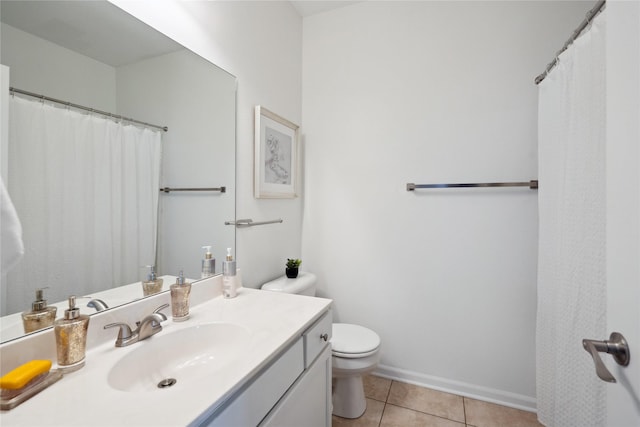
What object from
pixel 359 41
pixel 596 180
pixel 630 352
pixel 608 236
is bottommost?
pixel 630 352

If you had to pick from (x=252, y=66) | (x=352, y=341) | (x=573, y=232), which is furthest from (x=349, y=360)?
(x=252, y=66)

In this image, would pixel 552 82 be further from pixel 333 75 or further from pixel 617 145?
pixel 333 75

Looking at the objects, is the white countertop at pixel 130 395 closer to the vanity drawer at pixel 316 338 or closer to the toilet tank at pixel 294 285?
the vanity drawer at pixel 316 338

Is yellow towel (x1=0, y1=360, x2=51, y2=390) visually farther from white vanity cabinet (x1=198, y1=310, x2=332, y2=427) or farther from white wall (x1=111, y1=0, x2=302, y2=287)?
white wall (x1=111, y1=0, x2=302, y2=287)

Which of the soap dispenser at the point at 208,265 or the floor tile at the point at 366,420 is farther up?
the soap dispenser at the point at 208,265

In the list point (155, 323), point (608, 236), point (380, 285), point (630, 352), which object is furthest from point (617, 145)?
point (380, 285)

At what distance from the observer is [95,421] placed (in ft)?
1.72

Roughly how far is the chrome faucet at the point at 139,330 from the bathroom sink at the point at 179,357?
0.8 inches

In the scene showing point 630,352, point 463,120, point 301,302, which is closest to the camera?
point 630,352

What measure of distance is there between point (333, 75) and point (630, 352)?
77.8 inches

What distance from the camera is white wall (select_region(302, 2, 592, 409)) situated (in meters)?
1.58

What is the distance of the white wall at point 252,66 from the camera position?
1.16m

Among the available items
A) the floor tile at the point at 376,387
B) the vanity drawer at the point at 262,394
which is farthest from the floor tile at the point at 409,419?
the vanity drawer at the point at 262,394

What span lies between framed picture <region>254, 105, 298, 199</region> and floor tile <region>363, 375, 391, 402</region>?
133cm
